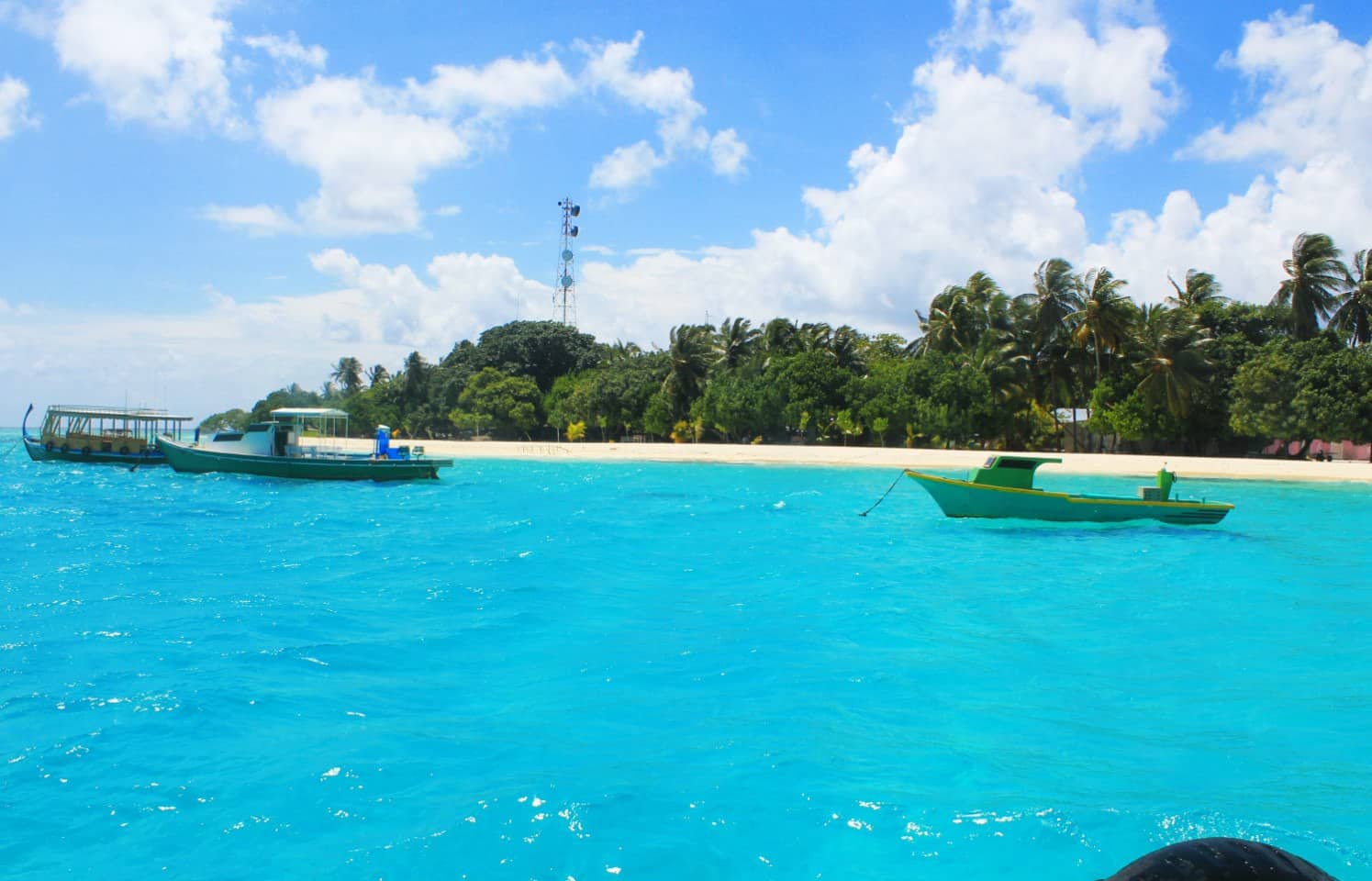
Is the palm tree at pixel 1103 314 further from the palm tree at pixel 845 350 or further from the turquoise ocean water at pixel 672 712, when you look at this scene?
the turquoise ocean water at pixel 672 712

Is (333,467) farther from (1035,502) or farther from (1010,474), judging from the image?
(1035,502)

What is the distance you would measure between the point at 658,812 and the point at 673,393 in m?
54.0

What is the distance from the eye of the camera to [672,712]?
25.8 feet

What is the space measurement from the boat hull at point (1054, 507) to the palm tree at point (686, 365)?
125ft

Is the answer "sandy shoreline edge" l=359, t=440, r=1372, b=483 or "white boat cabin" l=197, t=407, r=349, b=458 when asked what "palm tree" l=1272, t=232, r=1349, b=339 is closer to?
"sandy shoreline edge" l=359, t=440, r=1372, b=483

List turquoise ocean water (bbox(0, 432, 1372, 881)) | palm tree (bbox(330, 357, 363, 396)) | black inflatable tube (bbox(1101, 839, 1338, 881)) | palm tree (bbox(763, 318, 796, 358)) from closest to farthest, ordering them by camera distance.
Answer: black inflatable tube (bbox(1101, 839, 1338, 881)) < turquoise ocean water (bbox(0, 432, 1372, 881)) < palm tree (bbox(763, 318, 796, 358)) < palm tree (bbox(330, 357, 363, 396))

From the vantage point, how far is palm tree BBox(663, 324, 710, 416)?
194ft

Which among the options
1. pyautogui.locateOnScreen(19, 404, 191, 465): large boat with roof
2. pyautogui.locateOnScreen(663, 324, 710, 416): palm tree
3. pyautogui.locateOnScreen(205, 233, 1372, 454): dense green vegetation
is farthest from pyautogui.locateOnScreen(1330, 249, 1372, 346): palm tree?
pyautogui.locateOnScreen(19, 404, 191, 465): large boat with roof

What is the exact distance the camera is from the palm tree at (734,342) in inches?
2378

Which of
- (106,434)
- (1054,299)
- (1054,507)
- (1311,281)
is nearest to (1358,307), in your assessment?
(1311,281)

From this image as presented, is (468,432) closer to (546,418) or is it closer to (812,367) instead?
(546,418)

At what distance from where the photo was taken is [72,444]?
43.9 meters

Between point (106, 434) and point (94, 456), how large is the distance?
4.10ft

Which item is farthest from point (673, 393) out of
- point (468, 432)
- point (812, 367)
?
point (468, 432)
